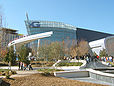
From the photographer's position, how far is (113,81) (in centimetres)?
852

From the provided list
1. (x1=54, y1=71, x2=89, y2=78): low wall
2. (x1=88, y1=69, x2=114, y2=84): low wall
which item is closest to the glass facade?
(x1=54, y1=71, x2=89, y2=78): low wall

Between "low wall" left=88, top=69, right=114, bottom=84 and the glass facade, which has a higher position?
the glass facade

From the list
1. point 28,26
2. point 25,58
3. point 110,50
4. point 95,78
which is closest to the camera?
point 95,78

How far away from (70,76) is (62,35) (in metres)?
61.9

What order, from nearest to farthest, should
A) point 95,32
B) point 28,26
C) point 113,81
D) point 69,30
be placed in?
point 113,81 < point 28,26 < point 69,30 < point 95,32

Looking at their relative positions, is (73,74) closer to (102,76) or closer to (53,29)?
(102,76)

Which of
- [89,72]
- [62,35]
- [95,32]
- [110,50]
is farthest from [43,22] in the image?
[89,72]

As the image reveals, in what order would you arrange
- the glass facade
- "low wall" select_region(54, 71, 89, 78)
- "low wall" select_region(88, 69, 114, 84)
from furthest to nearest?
the glass facade
"low wall" select_region(54, 71, 89, 78)
"low wall" select_region(88, 69, 114, 84)

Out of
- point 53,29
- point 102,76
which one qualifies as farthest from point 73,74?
point 53,29

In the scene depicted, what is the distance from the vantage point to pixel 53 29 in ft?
236

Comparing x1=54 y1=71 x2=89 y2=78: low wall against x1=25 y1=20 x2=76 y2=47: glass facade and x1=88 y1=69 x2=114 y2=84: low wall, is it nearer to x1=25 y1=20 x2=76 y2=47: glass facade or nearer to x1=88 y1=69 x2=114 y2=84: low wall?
x1=88 y1=69 x2=114 y2=84: low wall

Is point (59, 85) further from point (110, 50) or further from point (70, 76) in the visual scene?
point (110, 50)

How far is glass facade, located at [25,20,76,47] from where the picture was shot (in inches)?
2746

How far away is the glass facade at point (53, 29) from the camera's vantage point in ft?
229
